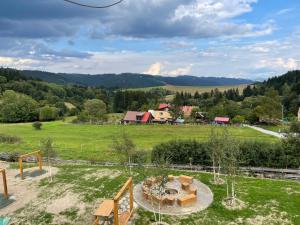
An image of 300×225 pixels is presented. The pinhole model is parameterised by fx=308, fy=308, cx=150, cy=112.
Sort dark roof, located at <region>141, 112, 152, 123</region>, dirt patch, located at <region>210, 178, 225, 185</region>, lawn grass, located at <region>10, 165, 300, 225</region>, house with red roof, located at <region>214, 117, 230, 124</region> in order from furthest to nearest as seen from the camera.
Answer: dark roof, located at <region>141, 112, 152, 123</region> → house with red roof, located at <region>214, 117, 230, 124</region> → dirt patch, located at <region>210, 178, 225, 185</region> → lawn grass, located at <region>10, 165, 300, 225</region>

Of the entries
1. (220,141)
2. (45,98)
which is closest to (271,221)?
(220,141)

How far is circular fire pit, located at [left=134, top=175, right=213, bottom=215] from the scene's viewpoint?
17.8 m

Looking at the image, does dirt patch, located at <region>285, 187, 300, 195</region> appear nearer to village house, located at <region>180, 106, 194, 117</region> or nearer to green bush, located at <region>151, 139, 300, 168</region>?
green bush, located at <region>151, 139, 300, 168</region>

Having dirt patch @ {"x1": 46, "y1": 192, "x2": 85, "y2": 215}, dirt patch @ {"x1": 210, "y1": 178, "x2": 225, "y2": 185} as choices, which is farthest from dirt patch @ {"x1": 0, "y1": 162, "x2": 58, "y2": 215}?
dirt patch @ {"x1": 210, "y1": 178, "x2": 225, "y2": 185}

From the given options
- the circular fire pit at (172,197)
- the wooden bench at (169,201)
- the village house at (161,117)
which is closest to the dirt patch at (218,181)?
the circular fire pit at (172,197)

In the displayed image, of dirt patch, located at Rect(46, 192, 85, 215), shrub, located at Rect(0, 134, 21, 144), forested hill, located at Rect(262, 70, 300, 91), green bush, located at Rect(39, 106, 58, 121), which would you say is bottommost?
green bush, located at Rect(39, 106, 58, 121)

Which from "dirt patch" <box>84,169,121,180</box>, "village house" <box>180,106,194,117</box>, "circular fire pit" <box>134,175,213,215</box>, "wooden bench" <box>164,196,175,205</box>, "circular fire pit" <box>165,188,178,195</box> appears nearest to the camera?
"circular fire pit" <box>134,175,213,215</box>

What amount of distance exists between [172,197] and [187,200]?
1154 millimetres

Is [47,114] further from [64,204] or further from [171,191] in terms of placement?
[171,191]

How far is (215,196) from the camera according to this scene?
20219mm

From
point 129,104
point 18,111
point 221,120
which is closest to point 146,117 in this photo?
point 221,120

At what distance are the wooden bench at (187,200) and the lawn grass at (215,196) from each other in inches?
45.4

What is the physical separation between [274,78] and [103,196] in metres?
151

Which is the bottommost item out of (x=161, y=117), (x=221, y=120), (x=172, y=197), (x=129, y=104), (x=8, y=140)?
(x=161, y=117)
